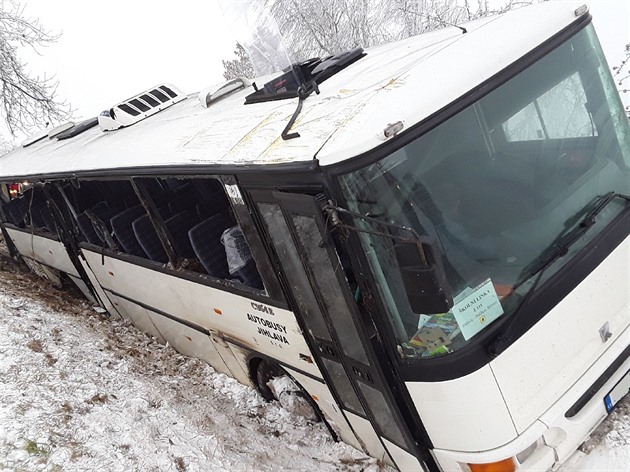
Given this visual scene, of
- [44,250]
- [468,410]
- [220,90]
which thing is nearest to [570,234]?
[468,410]

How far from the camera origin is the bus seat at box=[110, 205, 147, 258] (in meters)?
6.05

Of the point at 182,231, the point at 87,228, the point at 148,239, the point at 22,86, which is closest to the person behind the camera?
the point at 182,231

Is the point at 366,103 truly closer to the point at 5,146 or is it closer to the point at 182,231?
the point at 182,231

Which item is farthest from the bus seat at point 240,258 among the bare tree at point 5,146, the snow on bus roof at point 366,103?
the bare tree at point 5,146

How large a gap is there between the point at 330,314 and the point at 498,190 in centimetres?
122

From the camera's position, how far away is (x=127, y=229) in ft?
20.0

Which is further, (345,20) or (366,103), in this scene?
(345,20)

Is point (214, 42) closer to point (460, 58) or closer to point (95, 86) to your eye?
point (95, 86)

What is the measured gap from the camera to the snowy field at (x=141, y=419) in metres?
4.36

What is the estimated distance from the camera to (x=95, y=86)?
81625mm

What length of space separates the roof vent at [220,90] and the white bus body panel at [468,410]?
3.65m

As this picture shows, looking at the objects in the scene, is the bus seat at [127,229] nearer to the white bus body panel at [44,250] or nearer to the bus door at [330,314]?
the white bus body panel at [44,250]

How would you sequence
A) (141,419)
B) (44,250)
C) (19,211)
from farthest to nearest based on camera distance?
1. (19,211)
2. (44,250)
3. (141,419)

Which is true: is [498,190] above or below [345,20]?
below
